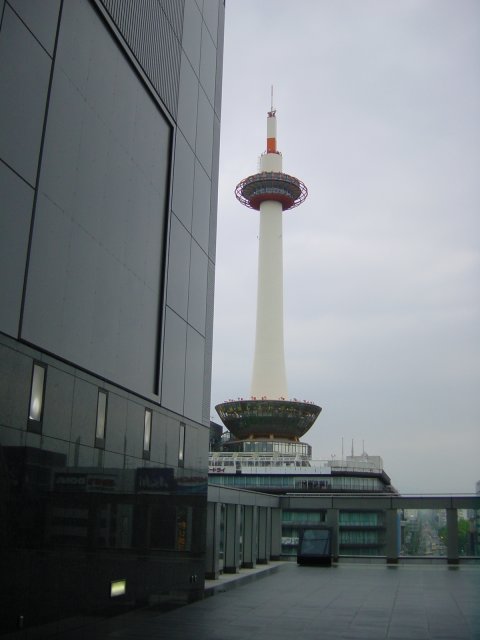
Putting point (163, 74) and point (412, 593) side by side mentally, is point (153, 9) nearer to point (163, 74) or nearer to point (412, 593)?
point (163, 74)

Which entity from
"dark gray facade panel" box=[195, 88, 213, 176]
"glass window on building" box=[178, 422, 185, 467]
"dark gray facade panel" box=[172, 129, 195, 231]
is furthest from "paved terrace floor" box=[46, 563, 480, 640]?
"dark gray facade panel" box=[195, 88, 213, 176]

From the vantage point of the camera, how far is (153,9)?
67.3ft

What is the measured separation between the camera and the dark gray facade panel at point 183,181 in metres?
22.2

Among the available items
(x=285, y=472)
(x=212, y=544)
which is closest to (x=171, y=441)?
(x=212, y=544)

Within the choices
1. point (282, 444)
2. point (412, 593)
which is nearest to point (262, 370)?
point (282, 444)

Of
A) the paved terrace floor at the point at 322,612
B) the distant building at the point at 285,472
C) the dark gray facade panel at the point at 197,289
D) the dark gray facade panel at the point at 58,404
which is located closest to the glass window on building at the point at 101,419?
the dark gray facade panel at the point at 58,404

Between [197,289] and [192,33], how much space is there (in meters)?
9.12

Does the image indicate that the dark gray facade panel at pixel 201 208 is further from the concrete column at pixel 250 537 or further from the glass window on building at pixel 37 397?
the concrete column at pixel 250 537

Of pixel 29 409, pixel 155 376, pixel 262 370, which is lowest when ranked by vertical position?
pixel 29 409

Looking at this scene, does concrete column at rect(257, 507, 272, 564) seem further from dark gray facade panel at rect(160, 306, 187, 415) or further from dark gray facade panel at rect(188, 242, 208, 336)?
dark gray facade panel at rect(160, 306, 187, 415)

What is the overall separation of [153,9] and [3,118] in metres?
9.70

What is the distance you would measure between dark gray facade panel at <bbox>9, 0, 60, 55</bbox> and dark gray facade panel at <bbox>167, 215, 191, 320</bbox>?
7.81 metres

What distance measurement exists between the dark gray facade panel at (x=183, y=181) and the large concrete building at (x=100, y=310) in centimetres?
10

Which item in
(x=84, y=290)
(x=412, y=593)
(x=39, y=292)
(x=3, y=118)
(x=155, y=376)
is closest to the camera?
(x=3, y=118)
